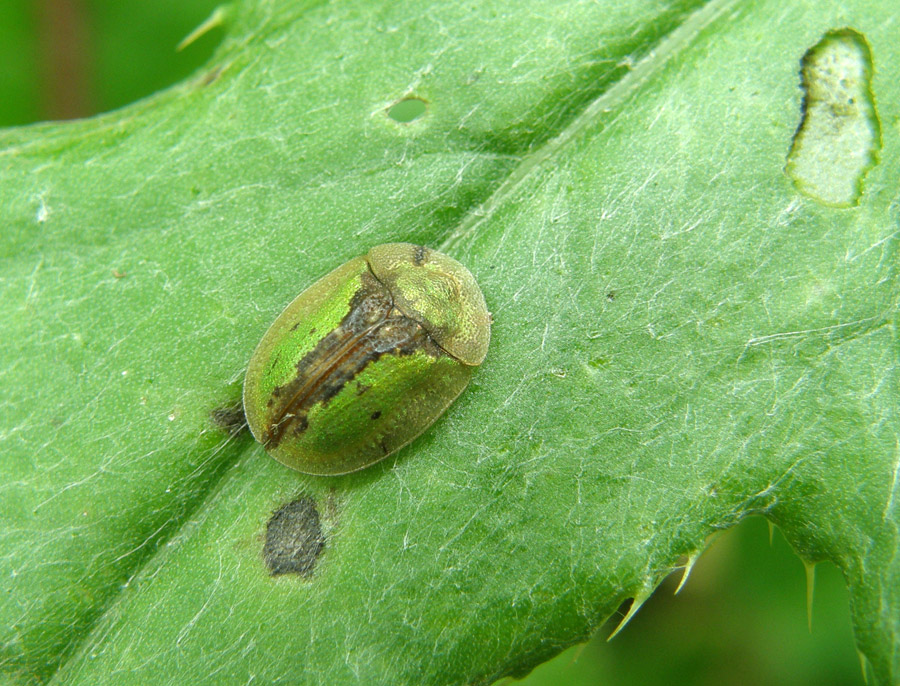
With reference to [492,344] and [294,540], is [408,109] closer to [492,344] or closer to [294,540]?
[492,344]

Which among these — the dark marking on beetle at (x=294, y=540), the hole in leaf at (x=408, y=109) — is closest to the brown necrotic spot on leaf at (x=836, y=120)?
the hole in leaf at (x=408, y=109)

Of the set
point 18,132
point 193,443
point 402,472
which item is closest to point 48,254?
point 18,132

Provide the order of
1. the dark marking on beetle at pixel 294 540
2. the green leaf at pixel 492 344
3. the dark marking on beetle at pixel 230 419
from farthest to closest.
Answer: the dark marking on beetle at pixel 230 419 < the dark marking on beetle at pixel 294 540 < the green leaf at pixel 492 344

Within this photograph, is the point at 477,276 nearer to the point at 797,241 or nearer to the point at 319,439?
the point at 319,439

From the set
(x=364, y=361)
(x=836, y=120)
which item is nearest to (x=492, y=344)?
(x=364, y=361)

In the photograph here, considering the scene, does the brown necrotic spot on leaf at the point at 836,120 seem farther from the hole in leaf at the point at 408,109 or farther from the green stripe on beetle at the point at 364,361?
the hole in leaf at the point at 408,109

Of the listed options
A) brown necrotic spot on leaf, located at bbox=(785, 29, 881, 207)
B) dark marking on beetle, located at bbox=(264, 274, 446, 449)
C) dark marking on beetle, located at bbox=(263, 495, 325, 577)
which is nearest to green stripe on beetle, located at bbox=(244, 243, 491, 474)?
dark marking on beetle, located at bbox=(264, 274, 446, 449)

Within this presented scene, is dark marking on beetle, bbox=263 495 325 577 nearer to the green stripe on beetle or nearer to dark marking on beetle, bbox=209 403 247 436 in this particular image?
the green stripe on beetle
